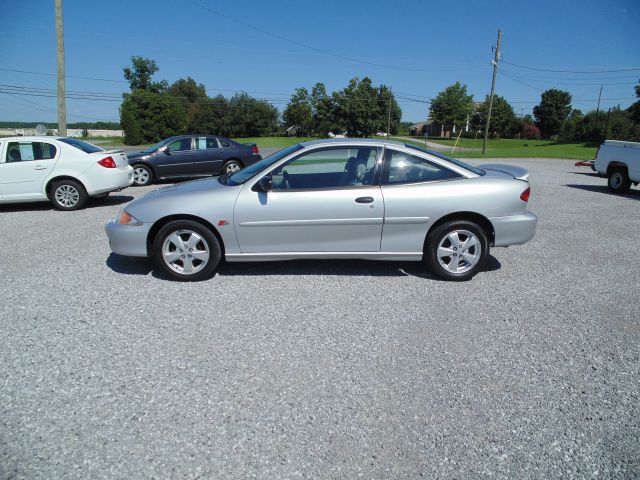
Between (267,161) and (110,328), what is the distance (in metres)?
2.50

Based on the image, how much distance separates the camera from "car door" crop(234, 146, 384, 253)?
4.57 m

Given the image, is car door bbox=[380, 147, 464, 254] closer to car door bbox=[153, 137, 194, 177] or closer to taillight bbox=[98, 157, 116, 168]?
taillight bbox=[98, 157, 116, 168]

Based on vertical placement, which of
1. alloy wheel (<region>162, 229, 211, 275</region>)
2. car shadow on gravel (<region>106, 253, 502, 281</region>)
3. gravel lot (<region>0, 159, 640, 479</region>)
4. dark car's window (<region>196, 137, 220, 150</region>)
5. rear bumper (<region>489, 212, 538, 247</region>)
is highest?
dark car's window (<region>196, 137, 220, 150</region>)

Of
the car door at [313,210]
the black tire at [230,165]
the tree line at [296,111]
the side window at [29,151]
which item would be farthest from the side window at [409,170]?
the tree line at [296,111]

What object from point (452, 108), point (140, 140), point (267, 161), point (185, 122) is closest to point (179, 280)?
point (267, 161)

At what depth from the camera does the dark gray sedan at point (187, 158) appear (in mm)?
12672

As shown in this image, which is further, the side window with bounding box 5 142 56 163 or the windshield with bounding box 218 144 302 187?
the side window with bounding box 5 142 56 163

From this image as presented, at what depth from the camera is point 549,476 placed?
2.13 metres

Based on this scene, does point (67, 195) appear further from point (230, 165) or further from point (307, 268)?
point (307, 268)

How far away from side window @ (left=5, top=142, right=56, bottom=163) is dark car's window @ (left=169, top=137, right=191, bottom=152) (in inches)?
177

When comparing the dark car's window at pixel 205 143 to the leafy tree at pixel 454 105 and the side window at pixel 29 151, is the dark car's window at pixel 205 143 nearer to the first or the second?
the side window at pixel 29 151

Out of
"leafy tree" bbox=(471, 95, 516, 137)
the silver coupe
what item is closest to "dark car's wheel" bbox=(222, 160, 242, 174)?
the silver coupe

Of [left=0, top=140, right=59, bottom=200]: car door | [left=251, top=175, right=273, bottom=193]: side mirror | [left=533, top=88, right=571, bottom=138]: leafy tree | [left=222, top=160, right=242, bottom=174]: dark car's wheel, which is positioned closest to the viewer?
[left=251, top=175, right=273, bottom=193]: side mirror

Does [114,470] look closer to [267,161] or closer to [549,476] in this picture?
[549,476]
